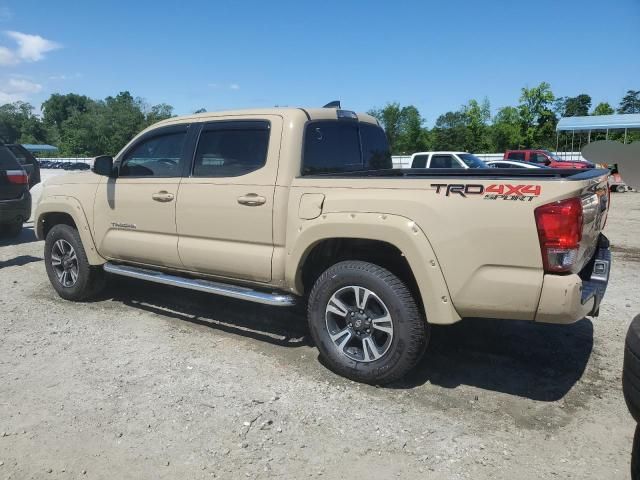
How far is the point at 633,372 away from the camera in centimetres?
215

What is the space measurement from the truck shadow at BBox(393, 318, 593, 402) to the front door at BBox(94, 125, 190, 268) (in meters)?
2.46

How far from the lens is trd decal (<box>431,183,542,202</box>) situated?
3.05 meters

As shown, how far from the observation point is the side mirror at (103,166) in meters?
5.13

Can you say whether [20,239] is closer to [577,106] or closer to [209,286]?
[209,286]

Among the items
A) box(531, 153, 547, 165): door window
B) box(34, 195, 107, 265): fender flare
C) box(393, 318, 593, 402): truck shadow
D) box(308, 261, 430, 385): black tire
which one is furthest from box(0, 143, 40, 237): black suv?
box(531, 153, 547, 165): door window

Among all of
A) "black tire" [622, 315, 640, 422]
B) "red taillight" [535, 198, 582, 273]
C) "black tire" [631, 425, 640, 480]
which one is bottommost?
"black tire" [631, 425, 640, 480]

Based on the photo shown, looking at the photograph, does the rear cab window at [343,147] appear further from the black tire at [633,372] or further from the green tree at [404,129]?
the green tree at [404,129]

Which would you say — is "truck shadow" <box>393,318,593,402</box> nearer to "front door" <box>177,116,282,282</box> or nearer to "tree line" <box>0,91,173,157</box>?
"front door" <box>177,116,282,282</box>

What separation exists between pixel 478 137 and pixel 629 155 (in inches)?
2041

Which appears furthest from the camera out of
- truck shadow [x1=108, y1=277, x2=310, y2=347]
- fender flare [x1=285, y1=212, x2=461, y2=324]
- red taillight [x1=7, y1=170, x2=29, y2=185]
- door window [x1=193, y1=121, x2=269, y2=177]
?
red taillight [x1=7, y1=170, x2=29, y2=185]

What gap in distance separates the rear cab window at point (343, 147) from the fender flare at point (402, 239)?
0.61 meters

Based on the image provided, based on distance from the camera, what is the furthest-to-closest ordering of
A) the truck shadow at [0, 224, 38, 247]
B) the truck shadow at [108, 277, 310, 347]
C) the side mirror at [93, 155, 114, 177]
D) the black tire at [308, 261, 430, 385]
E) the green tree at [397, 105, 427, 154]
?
the green tree at [397, 105, 427, 154]
the truck shadow at [0, 224, 38, 247]
the side mirror at [93, 155, 114, 177]
the truck shadow at [108, 277, 310, 347]
the black tire at [308, 261, 430, 385]

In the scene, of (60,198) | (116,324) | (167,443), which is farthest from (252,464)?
(60,198)

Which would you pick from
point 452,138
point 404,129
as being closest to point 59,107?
point 404,129
